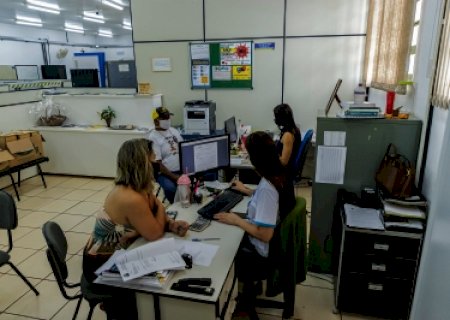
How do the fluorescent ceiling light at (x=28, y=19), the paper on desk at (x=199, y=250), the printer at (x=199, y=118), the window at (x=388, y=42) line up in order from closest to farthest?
the paper on desk at (x=199, y=250)
the window at (x=388, y=42)
the printer at (x=199, y=118)
the fluorescent ceiling light at (x=28, y=19)

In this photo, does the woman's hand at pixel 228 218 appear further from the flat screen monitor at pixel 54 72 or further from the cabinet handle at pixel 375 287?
the flat screen monitor at pixel 54 72

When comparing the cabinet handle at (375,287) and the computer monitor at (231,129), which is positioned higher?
the computer monitor at (231,129)

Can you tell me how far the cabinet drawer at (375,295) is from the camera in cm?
222

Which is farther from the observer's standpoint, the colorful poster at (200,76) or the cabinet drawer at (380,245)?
the colorful poster at (200,76)

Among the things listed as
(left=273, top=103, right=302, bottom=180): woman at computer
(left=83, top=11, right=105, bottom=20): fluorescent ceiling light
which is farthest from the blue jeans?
(left=83, top=11, right=105, bottom=20): fluorescent ceiling light

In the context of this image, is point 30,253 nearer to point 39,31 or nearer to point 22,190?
point 22,190

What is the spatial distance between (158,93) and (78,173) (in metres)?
1.88

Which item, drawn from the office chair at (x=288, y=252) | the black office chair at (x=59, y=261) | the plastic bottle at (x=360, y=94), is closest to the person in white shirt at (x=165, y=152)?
the black office chair at (x=59, y=261)

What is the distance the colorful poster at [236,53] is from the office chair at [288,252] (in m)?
3.33

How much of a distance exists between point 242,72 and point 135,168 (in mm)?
3338

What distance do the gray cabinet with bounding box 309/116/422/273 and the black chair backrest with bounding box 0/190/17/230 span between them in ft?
7.65

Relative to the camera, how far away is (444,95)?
73.4 inches

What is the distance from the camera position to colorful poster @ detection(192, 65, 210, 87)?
505 centimetres

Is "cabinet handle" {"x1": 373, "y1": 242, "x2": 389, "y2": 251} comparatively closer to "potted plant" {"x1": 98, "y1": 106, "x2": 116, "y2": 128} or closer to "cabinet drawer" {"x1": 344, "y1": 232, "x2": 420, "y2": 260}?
"cabinet drawer" {"x1": 344, "y1": 232, "x2": 420, "y2": 260}
